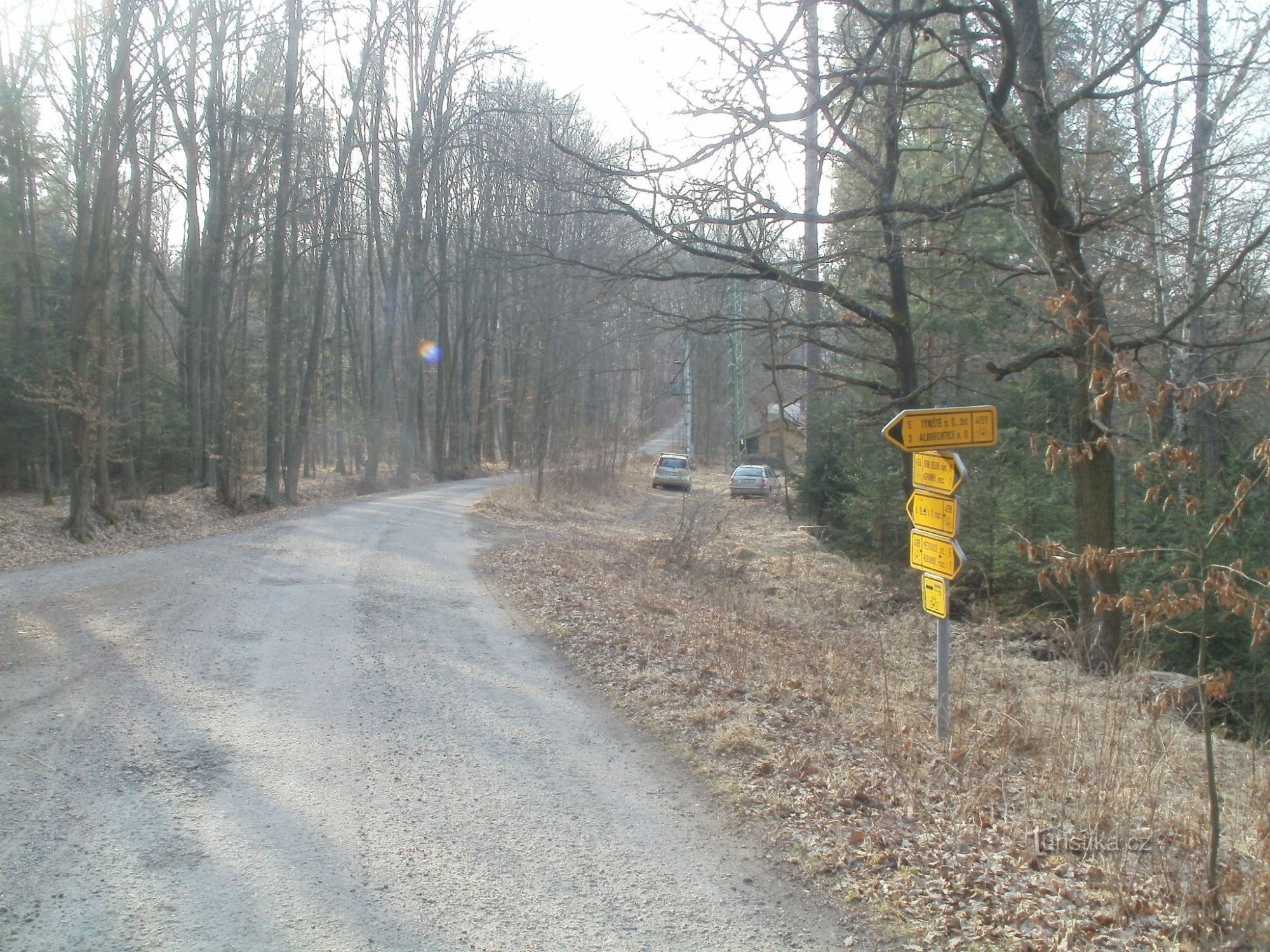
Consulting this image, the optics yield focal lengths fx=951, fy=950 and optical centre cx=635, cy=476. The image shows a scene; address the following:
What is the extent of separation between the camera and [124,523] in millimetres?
19547

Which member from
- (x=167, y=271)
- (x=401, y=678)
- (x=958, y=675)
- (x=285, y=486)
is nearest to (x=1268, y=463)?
(x=958, y=675)

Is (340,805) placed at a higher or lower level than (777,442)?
lower

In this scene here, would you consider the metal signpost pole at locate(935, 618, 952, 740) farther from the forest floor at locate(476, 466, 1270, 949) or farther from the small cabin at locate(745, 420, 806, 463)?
the small cabin at locate(745, 420, 806, 463)

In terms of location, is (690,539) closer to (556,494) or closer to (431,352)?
(556,494)

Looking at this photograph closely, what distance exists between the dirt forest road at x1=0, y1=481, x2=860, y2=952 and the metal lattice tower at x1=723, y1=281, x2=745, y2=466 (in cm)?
473

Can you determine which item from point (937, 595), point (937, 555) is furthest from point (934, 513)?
point (937, 595)

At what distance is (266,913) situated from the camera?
3.92 m

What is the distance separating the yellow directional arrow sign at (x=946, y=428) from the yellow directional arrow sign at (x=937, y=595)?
2.70 ft

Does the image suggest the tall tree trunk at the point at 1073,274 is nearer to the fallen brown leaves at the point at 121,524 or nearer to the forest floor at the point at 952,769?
the forest floor at the point at 952,769

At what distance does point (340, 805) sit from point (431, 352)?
4250cm

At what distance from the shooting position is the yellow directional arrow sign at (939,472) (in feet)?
18.9

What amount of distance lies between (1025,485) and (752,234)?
557cm

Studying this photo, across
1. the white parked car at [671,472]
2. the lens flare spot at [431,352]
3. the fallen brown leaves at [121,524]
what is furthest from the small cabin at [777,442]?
the lens flare spot at [431,352]

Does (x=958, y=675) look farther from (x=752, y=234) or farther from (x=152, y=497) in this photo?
(x=152, y=497)
